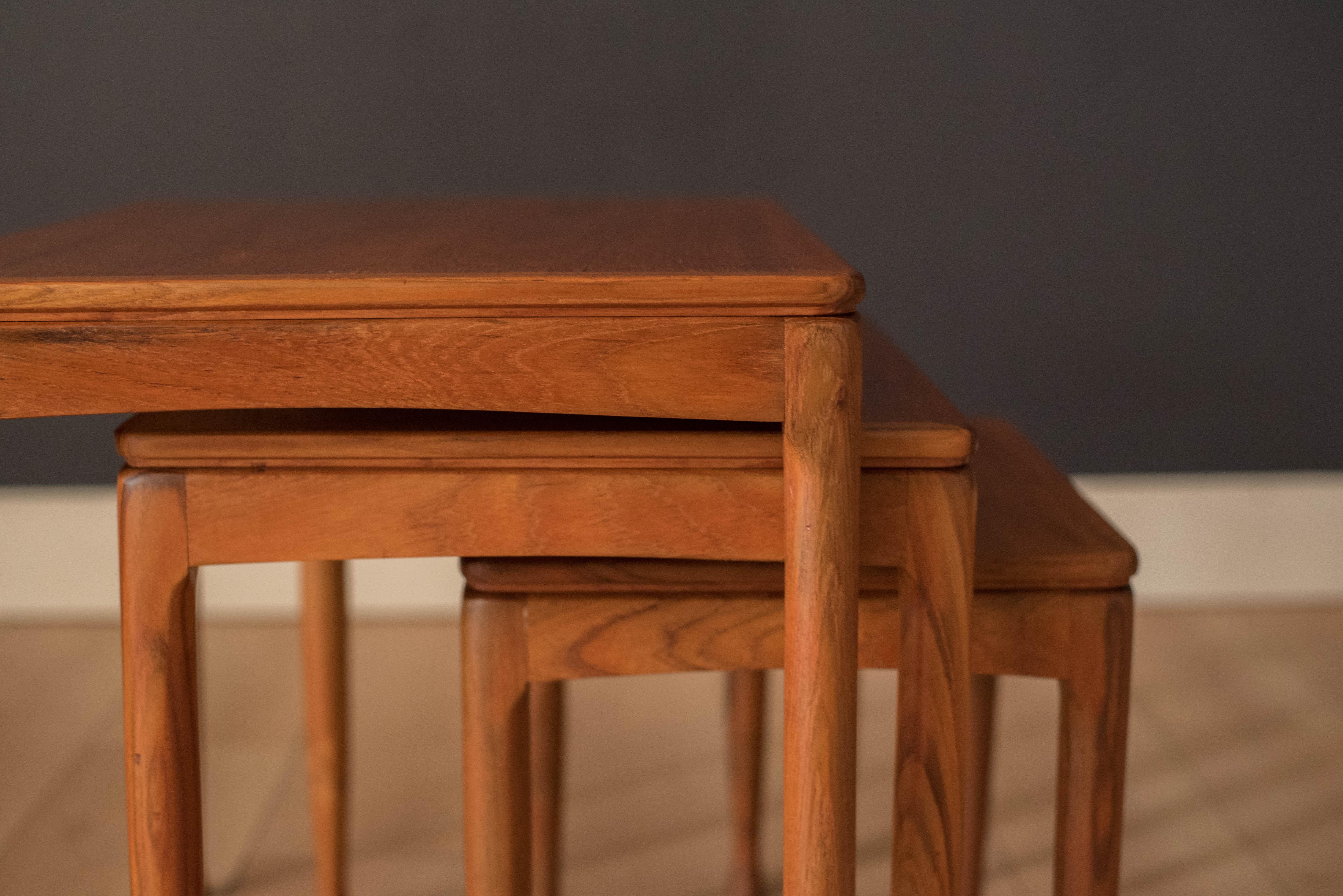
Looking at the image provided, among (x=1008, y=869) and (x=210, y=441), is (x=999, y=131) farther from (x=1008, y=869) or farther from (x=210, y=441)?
(x=210, y=441)

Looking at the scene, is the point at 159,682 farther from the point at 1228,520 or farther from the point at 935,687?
the point at 1228,520

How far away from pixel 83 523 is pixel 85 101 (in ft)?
2.07

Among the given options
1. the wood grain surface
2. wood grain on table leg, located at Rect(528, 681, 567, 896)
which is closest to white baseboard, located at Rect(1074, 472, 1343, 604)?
wood grain on table leg, located at Rect(528, 681, 567, 896)

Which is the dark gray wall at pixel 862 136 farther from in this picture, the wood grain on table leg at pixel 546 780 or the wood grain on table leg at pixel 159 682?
the wood grain on table leg at pixel 159 682

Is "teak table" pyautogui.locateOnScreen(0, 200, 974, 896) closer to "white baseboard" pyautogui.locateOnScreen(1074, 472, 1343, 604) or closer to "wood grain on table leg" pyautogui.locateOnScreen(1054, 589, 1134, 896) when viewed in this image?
"wood grain on table leg" pyautogui.locateOnScreen(1054, 589, 1134, 896)

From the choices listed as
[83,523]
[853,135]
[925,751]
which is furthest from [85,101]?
[925,751]

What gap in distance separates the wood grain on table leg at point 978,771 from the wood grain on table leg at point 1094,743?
0.23 metres

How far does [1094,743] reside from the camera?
88 centimetres

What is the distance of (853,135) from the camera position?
6.61 ft

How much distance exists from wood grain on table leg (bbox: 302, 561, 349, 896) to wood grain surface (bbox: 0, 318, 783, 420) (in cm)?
52

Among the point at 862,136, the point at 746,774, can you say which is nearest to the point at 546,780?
the point at 746,774

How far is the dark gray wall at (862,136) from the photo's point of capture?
197 cm

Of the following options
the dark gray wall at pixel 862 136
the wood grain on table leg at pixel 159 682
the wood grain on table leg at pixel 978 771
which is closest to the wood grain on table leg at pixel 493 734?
the wood grain on table leg at pixel 159 682

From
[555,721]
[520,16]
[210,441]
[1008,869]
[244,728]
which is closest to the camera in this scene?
[210,441]
